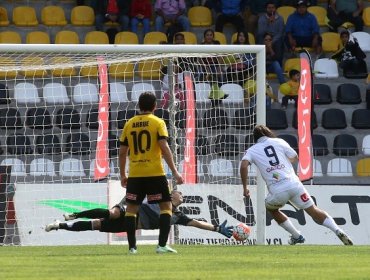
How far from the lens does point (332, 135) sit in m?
27.1

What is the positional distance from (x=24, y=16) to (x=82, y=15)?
1279 mm

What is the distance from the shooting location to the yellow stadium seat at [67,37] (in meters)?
28.1

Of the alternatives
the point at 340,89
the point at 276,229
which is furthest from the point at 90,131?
the point at 340,89

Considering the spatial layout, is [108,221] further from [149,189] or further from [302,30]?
[302,30]

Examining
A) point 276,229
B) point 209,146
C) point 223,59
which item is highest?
point 223,59

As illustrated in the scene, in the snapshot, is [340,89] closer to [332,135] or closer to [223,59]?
[332,135]

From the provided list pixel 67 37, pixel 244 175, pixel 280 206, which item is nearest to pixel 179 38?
pixel 67 37

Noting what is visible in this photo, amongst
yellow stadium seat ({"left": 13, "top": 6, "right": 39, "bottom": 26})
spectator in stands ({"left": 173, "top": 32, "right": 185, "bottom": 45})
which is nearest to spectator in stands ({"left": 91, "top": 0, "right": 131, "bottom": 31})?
yellow stadium seat ({"left": 13, "top": 6, "right": 39, "bottom": 26})

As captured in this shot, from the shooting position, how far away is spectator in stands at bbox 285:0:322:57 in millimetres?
28500

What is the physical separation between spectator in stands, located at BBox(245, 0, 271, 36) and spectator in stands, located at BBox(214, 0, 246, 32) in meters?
0.29

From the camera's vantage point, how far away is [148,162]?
15422mm

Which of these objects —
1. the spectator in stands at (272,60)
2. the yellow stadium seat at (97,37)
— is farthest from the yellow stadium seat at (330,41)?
the yellow stadium seat at (97,37)

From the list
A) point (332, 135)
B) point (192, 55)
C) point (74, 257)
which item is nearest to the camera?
point (74, 257)

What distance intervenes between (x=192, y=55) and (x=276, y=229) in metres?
3.33
